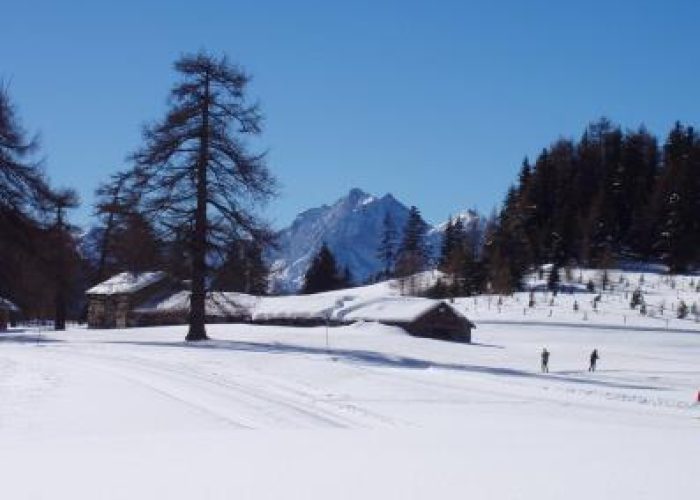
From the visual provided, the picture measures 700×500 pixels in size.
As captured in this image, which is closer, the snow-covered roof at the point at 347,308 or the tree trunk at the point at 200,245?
Result: the tree trunk at the point at 200,245

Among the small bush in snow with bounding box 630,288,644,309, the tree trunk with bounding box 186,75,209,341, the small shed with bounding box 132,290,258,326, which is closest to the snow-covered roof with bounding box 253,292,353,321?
the small shed with bounding box 132,290,258,326

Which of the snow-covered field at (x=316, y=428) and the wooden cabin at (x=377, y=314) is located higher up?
the wooden cabin at (x=377, y=314)

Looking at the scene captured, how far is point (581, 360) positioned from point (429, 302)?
1042 cm

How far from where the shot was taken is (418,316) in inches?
2263

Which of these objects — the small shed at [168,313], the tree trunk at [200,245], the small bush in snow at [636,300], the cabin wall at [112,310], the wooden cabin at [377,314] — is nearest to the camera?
the tree trunk at [200,245]

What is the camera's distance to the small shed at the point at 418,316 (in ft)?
188

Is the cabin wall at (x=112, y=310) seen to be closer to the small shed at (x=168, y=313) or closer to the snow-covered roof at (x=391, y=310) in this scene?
the small shed at (x=168, y=313)

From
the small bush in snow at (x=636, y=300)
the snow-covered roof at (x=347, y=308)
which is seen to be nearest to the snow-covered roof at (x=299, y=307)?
the snow-covered roof at (x=347, y=308)

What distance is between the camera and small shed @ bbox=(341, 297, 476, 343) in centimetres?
5728

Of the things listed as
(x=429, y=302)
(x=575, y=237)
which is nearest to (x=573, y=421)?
(x=429, y=302)

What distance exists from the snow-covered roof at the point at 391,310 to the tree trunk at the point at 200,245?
2148 cm

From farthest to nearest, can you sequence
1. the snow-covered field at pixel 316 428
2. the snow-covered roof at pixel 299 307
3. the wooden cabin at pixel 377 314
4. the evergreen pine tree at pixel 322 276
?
the evergreen pine tree at pixel 322 276 → the snow-covered roof at pixel 299 307 → the wooden cabin at pixel 377 314 → the snow-covered field at pixel 316 428

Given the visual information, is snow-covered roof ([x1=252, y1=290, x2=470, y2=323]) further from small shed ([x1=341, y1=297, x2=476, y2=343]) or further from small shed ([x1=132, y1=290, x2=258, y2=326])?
small shed ([x1=132, y1=290, x2=258, y2=326])

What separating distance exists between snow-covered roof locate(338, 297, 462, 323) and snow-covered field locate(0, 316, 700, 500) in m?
22.2
